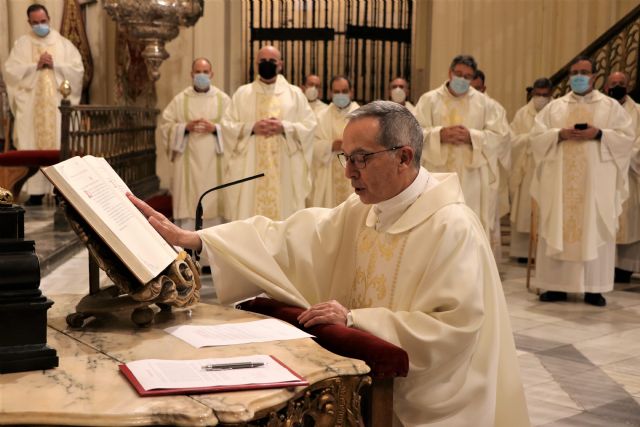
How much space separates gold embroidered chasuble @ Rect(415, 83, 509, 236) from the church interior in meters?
0.89

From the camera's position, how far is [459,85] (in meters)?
8.44

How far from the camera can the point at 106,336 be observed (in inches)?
96.5

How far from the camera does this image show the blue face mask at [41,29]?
11102 millimetres

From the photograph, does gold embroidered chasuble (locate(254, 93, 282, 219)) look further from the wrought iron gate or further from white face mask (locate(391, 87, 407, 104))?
the wrought iron gate

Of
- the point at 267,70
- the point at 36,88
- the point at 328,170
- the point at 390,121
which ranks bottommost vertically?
the point at 328,170

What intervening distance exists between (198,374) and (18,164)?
24.6 ft

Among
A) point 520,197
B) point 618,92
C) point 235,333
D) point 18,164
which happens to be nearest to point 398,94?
point 520,197

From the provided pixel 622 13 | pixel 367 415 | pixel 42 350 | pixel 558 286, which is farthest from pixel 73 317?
pixel 622 13

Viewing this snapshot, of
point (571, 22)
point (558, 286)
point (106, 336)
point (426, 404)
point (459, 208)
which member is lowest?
point (558, 286)

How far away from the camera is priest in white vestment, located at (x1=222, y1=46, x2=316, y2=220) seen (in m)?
8.69

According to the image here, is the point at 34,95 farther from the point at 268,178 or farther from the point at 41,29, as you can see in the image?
the point at 268,178

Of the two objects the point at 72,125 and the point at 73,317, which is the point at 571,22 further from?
the point at 73,317

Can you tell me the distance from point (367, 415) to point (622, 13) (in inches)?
452

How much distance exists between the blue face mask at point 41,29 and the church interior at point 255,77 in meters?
0.79
